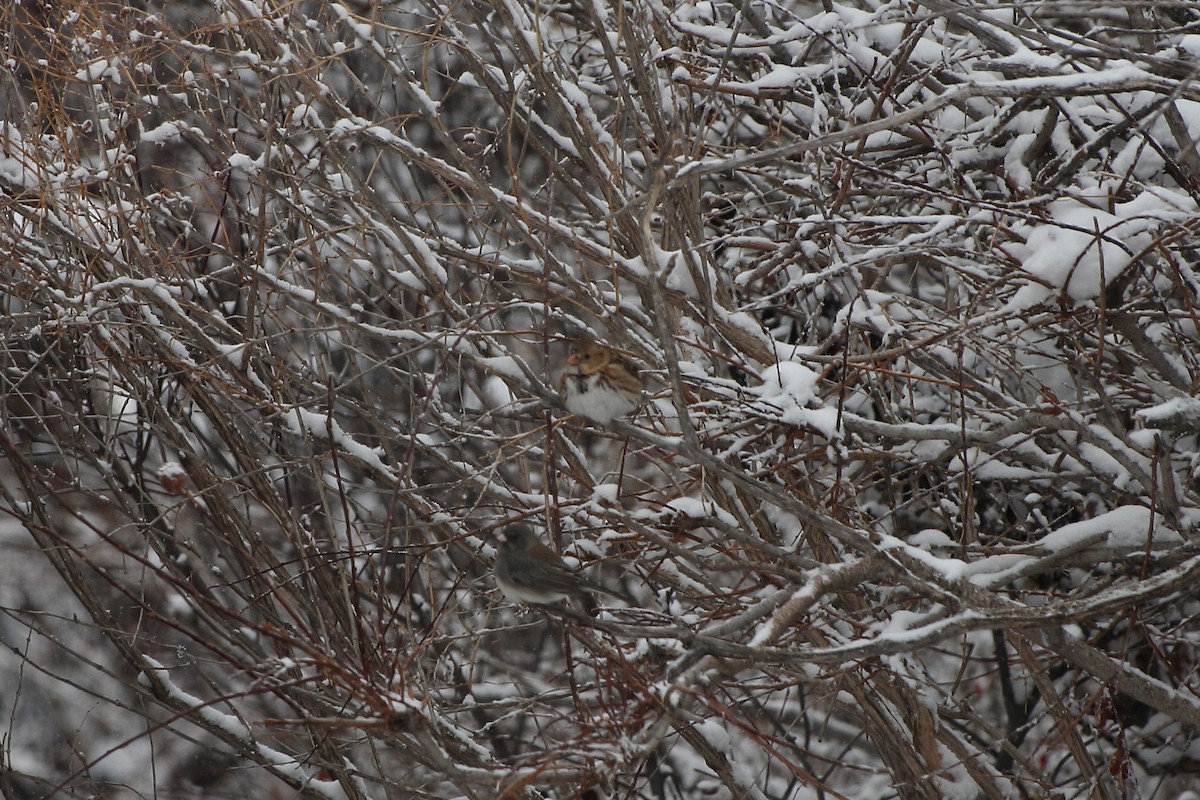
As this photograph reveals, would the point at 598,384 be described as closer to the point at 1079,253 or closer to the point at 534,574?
the point at 534,574

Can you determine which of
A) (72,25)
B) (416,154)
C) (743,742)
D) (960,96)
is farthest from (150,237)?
(743,742)

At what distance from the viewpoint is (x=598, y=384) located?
154 inches

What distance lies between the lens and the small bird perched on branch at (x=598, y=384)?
3.90 meters

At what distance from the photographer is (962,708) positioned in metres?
4.52

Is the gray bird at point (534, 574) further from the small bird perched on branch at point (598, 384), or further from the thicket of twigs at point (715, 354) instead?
the small bird perched on branch at point (598, 384)

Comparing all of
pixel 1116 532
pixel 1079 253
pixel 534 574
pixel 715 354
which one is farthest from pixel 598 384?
pixel 1116 532

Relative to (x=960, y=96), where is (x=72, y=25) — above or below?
above

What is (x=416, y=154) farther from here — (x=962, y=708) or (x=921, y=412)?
(x=962, y=708)

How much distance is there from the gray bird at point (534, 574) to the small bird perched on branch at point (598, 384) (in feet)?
1.59

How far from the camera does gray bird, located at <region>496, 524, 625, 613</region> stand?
353 cm

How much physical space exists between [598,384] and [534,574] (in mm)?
707

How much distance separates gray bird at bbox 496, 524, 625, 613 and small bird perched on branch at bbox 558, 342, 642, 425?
0.49 metres

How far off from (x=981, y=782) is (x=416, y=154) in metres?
3.15

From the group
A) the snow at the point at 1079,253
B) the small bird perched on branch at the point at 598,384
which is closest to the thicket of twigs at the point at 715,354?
the snow at the point at 1079,253
